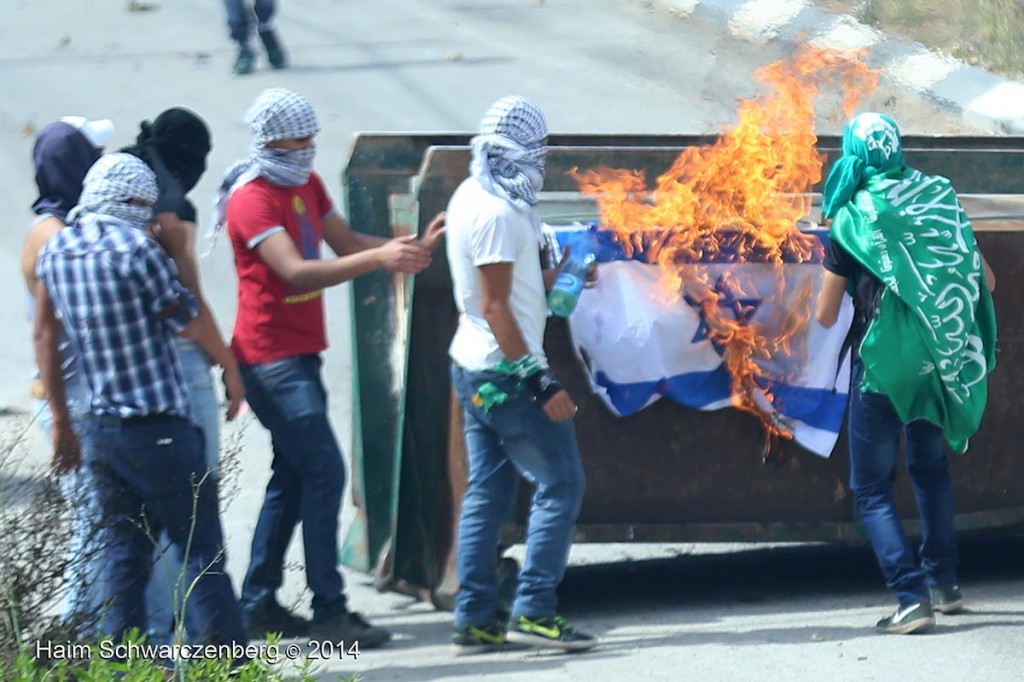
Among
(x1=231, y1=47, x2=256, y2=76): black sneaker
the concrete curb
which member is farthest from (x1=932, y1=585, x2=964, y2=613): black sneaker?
(x1=231, y1=47, x2=256, y2=76): black sneaker

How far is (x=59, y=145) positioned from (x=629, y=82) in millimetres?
9293

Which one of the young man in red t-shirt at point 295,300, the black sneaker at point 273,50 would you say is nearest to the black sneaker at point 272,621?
the young man in red t-shirt at point 295,300

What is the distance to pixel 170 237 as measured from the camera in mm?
4633

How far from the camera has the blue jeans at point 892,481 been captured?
197 inches

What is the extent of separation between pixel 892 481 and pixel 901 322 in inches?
21.9

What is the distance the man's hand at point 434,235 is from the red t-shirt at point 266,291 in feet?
1.26

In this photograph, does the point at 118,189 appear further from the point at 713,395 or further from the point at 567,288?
the point at 713,395

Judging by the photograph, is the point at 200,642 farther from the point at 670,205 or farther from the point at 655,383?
the point at 670,205

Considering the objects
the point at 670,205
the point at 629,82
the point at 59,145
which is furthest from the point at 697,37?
the point at 59,145

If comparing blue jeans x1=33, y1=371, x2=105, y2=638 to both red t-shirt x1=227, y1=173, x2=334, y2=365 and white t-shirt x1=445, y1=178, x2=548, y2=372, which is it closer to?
red t-shirt x1=227, y1=173, x2=334, y2=365

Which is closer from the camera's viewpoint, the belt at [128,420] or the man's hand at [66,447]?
the belt at [128,420]

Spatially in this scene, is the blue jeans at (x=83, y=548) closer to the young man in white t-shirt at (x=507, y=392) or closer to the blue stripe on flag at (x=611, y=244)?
the young man in white t-shirt at (x=507, y=392)

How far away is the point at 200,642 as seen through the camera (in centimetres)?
437

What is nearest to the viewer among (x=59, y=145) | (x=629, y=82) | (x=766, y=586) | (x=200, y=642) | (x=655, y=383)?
(x=200, y=642)
